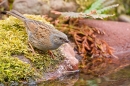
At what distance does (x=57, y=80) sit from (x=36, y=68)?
425 mm

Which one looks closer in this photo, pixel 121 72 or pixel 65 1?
pixel 121 72

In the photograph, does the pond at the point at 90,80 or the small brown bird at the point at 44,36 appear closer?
the small brown bird at the point at 44,36

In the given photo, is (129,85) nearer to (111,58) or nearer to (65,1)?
(111,58)

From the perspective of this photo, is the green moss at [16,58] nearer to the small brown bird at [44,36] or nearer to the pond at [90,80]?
the small brown bird at [44,36]

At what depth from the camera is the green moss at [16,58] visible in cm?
583

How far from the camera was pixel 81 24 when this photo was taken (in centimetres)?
867

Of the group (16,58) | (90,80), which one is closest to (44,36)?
(16,58)

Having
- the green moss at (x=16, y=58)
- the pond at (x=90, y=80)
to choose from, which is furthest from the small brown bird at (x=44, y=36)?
the pond at (x=90, y=80)

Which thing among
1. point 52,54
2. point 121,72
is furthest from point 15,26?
point 121,72

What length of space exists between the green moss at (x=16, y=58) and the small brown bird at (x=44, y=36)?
183mm

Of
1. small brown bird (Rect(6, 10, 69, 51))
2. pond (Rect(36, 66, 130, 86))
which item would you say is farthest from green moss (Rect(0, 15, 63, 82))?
pond (Rect(36, 66, 130, 86))

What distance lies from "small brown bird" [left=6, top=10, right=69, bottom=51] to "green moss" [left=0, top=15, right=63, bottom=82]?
0.18m

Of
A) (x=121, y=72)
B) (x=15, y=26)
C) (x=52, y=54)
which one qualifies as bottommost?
(x=121, y=72)

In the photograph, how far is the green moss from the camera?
5.83 meters
